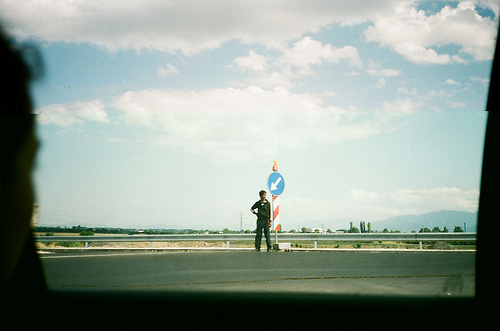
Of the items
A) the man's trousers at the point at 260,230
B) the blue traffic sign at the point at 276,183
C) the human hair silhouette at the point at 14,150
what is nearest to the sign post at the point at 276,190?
the blue traffic sign at the point at 276,183

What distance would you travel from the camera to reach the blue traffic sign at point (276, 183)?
1605 cm

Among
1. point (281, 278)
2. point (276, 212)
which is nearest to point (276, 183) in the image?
point (276, 212)

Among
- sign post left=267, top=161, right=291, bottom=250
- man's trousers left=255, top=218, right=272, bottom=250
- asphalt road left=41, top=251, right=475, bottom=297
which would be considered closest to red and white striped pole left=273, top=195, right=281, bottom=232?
sign post left=267, top=161, right=291, bottom=250

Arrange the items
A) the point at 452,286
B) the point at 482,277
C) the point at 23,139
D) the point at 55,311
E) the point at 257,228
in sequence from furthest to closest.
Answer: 1. the point at 257,228
2. the point at 452,286
3. the point at 55,311
4. the point at 482,277
5. the point at 23,139

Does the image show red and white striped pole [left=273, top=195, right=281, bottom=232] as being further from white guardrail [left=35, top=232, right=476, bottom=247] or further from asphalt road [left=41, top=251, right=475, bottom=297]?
asphalt road [left=41, top=251, right=475, bottom=297]

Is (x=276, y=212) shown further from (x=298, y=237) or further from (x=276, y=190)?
(x=298, y=237)

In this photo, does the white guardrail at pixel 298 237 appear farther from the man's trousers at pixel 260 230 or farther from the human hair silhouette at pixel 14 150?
the human hair silhouette at pixel 14 150

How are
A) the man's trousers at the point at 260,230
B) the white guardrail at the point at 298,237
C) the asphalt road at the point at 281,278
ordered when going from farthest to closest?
the white guardrail at the point at 298,237 < the man's trousers at the point at 260,230 < the asphalt road at the point at 281,278

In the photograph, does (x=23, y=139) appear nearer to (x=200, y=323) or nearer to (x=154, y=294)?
(x=200, y=323)

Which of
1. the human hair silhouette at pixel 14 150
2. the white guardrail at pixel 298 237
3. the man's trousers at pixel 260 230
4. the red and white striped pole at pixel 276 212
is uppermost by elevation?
the human hair silhouette at pixel 14 150

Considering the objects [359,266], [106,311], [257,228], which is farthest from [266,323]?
[257,228]

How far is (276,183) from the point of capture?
16.1m

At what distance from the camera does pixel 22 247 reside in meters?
2.52

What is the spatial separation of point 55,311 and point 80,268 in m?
5.26
